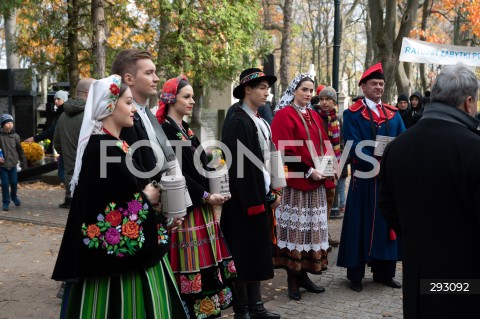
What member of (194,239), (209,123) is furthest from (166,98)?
(209,123)

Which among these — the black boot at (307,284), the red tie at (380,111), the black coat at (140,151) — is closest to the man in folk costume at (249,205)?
the black boot at (307,284)

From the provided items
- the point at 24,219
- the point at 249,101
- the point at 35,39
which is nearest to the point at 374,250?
the point at 249,101

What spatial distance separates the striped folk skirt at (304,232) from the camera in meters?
6.46

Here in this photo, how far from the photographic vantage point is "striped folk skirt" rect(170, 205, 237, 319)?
489 cm

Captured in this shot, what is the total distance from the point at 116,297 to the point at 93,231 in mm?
421

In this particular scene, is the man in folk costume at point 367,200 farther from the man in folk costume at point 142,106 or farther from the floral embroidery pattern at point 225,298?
the man in folk costume at point 142,106

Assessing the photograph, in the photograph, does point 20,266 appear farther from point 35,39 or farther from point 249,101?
point 35,39

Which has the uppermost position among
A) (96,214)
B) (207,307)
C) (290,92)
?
(290,92)

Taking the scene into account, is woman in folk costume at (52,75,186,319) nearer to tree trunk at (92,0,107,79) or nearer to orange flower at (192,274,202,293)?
orange flower at (192,274,202,293)

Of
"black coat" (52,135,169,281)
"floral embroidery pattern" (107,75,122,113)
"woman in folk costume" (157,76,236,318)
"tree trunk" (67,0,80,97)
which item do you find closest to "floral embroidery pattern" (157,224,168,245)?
"black coat" (52,135,169,281)

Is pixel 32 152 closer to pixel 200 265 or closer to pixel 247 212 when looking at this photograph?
pixel 247 212

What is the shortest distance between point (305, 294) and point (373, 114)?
205 cm

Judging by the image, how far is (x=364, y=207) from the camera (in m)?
6.81

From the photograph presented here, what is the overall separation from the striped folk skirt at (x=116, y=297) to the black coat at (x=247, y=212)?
6.17 ft
